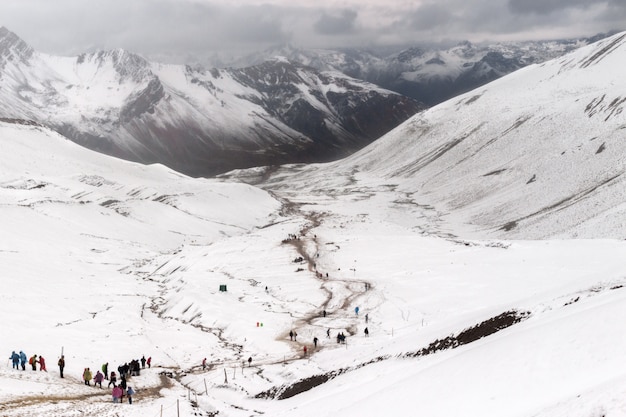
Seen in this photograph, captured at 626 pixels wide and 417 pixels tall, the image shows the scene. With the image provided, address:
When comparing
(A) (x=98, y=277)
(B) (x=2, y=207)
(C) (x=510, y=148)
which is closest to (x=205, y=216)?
(B) (x=2, y=207)

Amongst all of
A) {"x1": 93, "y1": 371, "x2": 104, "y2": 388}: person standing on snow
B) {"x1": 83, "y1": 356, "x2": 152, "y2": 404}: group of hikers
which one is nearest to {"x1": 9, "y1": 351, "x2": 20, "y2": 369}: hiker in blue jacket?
{"x1": 83, "y1": 356, "x2": 152, "y2": 404}: group of hikers

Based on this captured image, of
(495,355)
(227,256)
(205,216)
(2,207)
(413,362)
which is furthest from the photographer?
(205,216)

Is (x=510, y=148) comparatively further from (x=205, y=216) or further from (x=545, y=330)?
(x=545, y=330)

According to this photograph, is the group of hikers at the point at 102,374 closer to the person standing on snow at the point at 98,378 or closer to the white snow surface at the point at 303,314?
the person standing on snow at the point at 98,378

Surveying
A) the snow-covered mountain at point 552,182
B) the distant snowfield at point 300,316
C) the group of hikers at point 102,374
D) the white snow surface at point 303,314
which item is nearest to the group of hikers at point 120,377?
the group of hikers at point 102,374

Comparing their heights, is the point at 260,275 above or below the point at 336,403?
above

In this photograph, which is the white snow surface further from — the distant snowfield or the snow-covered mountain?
the snow-covered mountain
